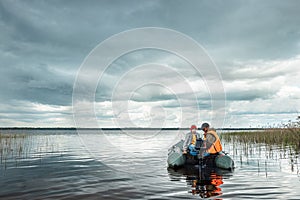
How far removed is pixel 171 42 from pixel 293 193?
15209mm

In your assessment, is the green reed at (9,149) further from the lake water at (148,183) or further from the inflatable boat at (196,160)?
the inflatable boat at (196,160)

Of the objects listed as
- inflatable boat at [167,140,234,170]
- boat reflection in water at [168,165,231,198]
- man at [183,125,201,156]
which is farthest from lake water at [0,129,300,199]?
man at [183,125,201,156]

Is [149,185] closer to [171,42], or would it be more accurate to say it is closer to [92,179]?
[92,179]

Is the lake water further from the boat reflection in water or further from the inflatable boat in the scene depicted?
the inflatable boat

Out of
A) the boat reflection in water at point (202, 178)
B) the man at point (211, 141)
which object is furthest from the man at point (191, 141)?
the man at point (211, 141)

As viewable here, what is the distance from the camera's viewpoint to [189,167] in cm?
1302

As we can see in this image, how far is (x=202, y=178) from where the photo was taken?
10508 millimetres

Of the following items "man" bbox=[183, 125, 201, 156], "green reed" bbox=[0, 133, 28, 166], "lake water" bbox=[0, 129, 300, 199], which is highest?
"man" bbox=[183, 125, 201, 156]

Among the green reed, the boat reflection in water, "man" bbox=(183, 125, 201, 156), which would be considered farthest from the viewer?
the green reed

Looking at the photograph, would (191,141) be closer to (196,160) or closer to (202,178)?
(196,160)

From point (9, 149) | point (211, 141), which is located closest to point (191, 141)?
point (211, 141)

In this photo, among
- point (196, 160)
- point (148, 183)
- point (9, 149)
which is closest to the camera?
point (148, 183)

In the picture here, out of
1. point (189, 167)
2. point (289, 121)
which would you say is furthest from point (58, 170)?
point (289, 121)

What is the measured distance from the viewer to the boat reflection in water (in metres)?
8.46
